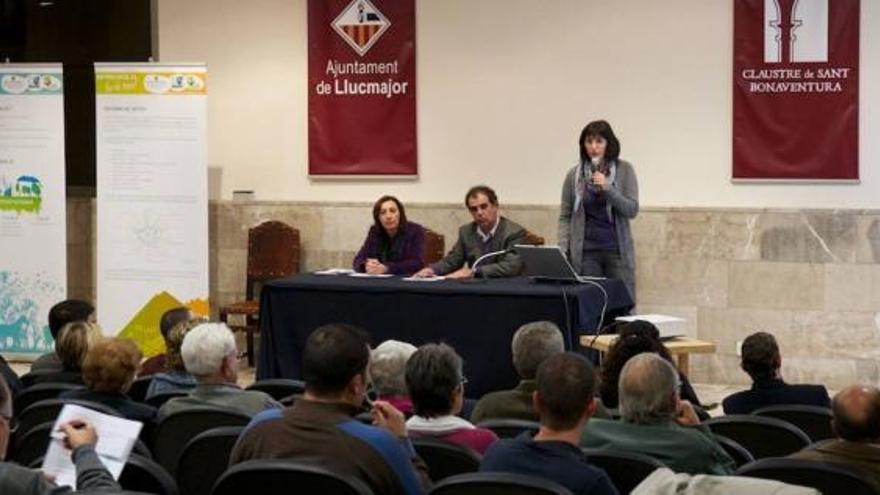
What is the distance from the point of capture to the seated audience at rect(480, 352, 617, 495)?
10.4 ft

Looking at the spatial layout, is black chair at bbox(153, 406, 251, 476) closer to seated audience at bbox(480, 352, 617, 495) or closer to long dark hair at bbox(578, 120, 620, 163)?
seated audience at bbox(480, 352, 617, 495)

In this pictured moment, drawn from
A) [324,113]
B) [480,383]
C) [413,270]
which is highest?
[324,113]

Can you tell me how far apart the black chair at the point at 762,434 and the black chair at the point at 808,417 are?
34cm

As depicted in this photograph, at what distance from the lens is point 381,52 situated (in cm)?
964

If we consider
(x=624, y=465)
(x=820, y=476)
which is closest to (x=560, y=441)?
(x=624, y=465)

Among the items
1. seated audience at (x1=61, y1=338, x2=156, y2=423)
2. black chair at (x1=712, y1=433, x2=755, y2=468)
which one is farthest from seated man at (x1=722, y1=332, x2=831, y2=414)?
seated audience at (x1=61, y1=338, x2=156, y2=423)

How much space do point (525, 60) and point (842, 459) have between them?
601cm

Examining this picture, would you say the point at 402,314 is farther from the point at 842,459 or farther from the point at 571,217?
the point at 842,459

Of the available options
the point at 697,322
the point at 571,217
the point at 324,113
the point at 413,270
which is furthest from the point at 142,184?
the point at 697,322

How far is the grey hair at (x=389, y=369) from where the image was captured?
4.44 metres

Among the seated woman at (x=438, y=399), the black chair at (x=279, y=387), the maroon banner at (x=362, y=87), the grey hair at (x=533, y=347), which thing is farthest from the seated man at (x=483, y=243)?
the seated woman at (x=438, y=399)

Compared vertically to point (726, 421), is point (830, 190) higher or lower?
higher

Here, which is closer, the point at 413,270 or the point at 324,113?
the point at 413,270

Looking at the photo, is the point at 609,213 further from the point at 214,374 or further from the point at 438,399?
the point at 438,399
